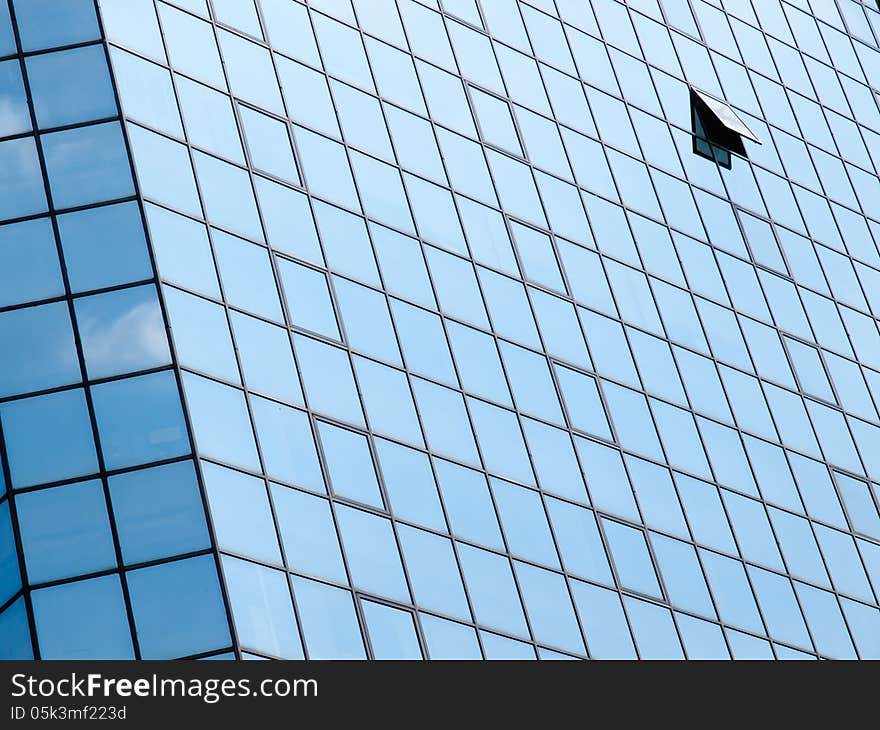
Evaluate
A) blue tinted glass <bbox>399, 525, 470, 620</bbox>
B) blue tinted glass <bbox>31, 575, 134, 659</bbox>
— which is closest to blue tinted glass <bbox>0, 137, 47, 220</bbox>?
blue tinted glass <bbox>31, 575, 134, 659</bbox>

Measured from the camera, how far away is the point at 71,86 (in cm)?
3750

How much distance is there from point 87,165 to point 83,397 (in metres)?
5.63

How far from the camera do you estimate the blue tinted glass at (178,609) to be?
3081 cm

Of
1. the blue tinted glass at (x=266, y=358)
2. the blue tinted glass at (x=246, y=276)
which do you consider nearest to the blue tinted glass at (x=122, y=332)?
the blue tinted glass at (x=266, y=358)

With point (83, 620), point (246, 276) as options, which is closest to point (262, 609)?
point (83, 620)

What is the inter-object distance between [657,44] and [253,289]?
22.3 meters

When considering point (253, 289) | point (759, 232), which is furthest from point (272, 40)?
point (759, 232)

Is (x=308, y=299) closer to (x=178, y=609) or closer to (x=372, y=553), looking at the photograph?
(x=372, y=553)

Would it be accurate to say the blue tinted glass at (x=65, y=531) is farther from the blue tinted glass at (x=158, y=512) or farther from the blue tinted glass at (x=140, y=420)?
the blue tinted glass at (x=140, y=420)

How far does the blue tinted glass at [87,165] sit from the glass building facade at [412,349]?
0.08 meters

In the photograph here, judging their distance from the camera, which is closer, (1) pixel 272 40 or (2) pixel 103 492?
(2) pixel 103 492
